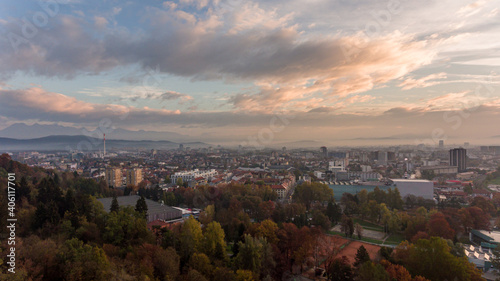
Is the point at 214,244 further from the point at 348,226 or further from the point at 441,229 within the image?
the point at 441,229

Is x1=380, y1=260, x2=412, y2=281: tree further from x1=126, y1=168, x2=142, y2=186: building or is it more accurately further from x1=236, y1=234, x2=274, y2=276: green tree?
x1=126, y1=168, x2=142, y2=186: building

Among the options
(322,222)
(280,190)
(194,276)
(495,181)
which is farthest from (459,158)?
(194,276)

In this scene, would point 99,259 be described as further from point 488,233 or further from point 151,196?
point 488,233

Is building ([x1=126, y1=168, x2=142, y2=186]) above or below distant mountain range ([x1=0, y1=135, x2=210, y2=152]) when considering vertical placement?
below

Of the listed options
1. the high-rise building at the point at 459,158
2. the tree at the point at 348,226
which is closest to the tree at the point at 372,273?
the tree at the point at 348,226

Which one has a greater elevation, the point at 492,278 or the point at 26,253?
the point at 26,253

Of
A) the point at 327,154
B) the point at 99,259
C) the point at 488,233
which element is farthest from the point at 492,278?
the point at 327,154

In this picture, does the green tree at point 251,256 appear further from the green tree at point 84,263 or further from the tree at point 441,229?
the tree at point 441,229

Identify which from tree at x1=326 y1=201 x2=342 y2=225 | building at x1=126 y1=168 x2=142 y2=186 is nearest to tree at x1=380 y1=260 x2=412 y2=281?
tree at x1=326 y1=201 x2=342 y2=225

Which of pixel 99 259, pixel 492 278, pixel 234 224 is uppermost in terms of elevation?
pixel 99 259
